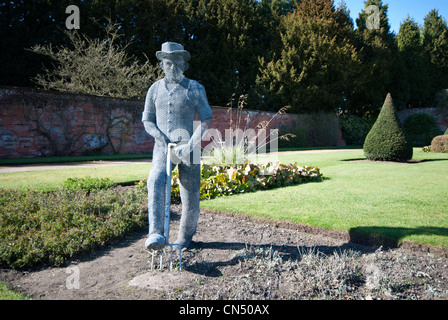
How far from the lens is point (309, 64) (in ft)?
71.5

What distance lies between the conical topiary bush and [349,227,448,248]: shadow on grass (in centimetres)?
798

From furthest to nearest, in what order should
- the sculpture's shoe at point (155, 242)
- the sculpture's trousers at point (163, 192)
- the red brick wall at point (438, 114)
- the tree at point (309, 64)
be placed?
the red brick wall at point (438, 114)
the tree at point (309, 64)
the sculpture's trousers at point (163, 192)
the sculpture's shoe at point (155, 242)

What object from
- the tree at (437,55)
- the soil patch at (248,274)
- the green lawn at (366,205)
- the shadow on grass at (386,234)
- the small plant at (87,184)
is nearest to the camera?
the soil patch at (248,274)

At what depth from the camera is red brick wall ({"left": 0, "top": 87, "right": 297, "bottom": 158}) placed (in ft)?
Result: 34.1

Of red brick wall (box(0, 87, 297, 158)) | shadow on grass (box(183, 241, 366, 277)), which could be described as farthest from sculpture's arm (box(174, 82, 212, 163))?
red brick wall (box(0, 87, 297, 158))

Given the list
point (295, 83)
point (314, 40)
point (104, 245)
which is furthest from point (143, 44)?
point (104, 245)

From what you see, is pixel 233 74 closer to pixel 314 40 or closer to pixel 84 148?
pixel 314 40

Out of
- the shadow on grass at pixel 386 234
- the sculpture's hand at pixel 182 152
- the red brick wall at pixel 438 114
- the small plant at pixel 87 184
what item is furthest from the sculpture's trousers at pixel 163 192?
the red brick wall at pixel 438 114

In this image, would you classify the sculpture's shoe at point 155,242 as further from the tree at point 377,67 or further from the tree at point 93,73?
the tree at point 377,67

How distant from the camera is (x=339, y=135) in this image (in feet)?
76.9

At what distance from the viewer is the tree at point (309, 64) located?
21453 mm

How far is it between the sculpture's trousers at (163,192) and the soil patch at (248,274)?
1.14ft

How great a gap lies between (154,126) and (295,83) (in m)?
20.0

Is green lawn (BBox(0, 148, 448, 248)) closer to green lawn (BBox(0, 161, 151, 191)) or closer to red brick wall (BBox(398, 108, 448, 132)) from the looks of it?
green lawn (BBox(0, 161, 151, 191))
